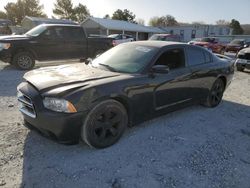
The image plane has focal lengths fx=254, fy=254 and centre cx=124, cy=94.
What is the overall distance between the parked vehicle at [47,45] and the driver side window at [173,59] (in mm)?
6759

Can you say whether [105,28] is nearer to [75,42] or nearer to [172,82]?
[75,42]

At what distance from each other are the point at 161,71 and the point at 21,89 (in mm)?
2171

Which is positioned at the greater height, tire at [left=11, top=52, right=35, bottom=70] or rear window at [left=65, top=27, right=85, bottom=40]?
rear window at [left=65, top=27, right=85, bottom=40]

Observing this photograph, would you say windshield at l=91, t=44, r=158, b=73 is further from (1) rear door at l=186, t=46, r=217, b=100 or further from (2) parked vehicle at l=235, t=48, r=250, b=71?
(2) parked vehicle at l=235, t=48, r=250, b=71

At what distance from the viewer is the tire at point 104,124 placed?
350 cm

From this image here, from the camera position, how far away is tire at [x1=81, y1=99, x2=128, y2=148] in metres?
3.50

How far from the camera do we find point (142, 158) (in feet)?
11.7

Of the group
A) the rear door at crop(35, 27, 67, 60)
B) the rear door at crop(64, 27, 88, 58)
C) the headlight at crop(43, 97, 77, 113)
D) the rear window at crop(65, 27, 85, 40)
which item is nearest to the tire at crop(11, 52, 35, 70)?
the rear door at crop(35, 27, 67, 60)

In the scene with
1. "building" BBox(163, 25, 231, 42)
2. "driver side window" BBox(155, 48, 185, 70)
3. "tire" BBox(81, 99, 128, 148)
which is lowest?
"building" BBox(163, 25, 231, 42)

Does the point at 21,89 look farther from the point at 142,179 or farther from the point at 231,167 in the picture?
the point at 231,167

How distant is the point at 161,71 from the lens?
13.5 feet

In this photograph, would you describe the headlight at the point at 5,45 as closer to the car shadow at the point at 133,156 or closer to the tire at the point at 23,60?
the tire at the point at 23,60

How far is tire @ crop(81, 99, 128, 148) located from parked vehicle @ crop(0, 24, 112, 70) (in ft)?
23.4

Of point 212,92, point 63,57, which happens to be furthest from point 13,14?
point 212,92
